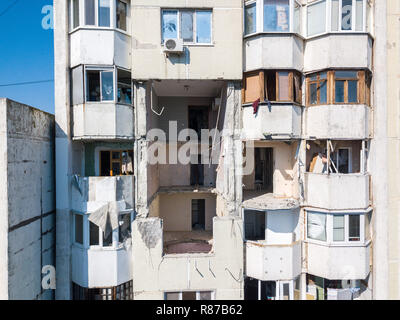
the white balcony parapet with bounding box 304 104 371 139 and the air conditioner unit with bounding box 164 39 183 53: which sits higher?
the air conditioner unit with bounding box 164 39 183 53

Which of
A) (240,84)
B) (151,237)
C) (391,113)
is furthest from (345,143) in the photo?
(151,237)

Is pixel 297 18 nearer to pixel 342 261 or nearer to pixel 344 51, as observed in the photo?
pixel 344 51

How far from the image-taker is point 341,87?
8.63 m

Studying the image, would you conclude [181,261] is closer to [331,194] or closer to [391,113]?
[331,194]

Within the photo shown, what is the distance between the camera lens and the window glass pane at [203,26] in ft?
28.6

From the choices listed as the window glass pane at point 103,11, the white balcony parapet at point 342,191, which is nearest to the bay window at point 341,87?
the white balcony parapet at point 342,191

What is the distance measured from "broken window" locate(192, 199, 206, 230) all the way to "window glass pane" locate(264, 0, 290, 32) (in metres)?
8.85

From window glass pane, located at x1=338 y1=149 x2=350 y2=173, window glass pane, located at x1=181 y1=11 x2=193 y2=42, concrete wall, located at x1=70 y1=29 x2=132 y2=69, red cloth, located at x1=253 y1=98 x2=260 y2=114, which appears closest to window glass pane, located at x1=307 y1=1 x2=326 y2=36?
red cloth, located at x1=253 y1=98 x2=260 y2=114

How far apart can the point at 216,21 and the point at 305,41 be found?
3749 mm

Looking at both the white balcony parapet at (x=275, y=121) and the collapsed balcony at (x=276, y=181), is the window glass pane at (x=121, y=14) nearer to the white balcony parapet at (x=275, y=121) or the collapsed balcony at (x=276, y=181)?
the white balcony parapet at (x=275, y=121)

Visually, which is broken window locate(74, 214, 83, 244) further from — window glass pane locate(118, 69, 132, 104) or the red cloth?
the red cloth

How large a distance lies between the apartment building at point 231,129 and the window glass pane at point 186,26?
40 millimetres

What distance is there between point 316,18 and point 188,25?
5.10m

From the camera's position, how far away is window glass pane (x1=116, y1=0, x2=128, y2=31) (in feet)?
28.2
